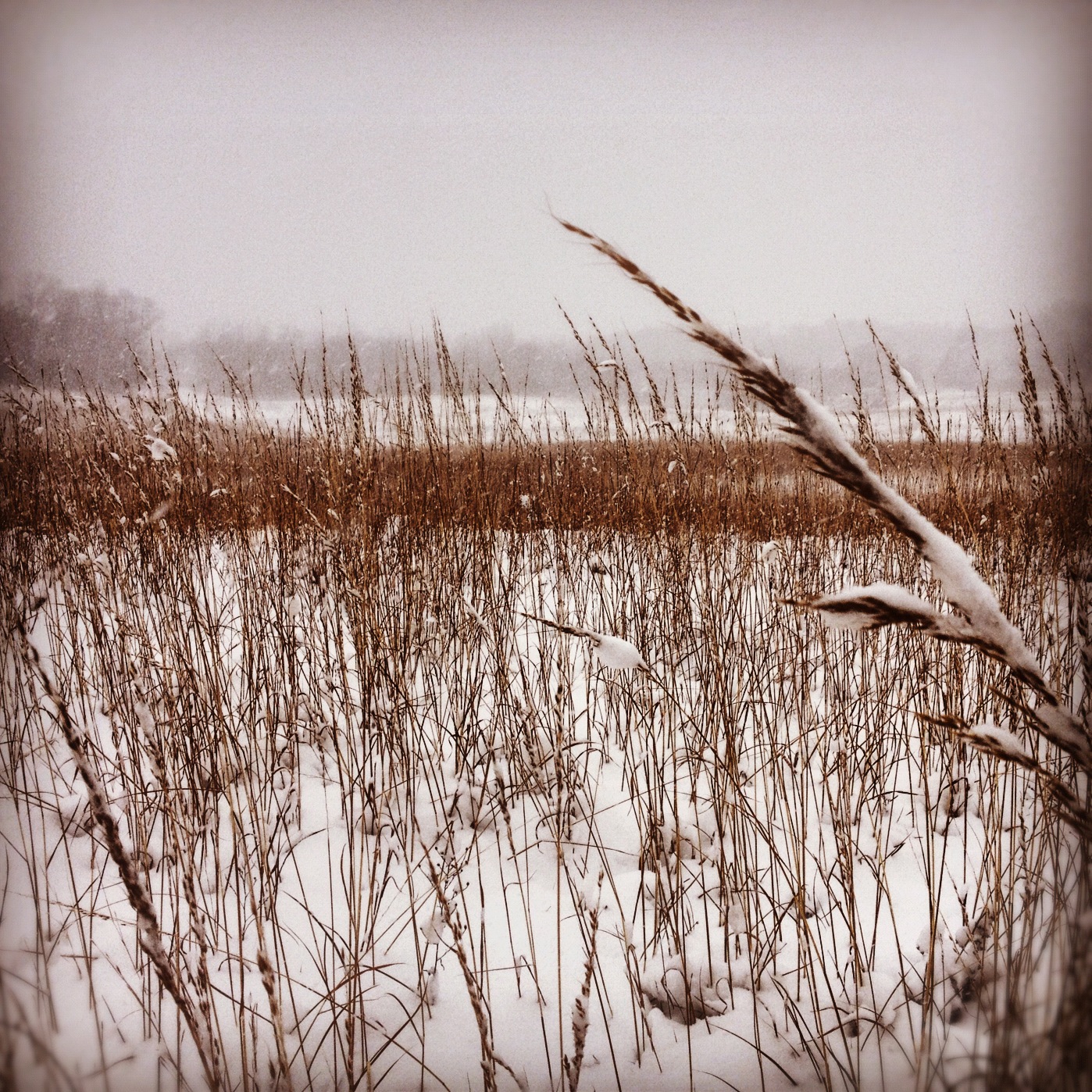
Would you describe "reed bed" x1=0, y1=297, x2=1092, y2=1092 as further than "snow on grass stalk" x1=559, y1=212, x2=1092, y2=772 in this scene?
Yes

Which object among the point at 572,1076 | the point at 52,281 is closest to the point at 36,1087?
the point at 572,1076

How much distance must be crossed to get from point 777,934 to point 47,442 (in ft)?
11.3

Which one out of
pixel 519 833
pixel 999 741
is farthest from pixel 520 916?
pixel 999 741

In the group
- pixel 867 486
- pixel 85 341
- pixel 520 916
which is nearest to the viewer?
pixel 867 486

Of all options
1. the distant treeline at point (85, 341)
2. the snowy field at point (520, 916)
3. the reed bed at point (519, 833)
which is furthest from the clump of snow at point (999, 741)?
the distant treeline at point (85, 341)

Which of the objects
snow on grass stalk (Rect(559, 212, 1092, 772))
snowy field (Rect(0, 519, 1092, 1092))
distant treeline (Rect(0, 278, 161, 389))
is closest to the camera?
snow on grass stalk (Rect(559, 212, 1092, 772))

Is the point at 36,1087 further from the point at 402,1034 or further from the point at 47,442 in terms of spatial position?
the point at 47,442

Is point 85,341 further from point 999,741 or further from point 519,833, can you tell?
point 999,741

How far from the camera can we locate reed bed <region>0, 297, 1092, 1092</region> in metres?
0.91

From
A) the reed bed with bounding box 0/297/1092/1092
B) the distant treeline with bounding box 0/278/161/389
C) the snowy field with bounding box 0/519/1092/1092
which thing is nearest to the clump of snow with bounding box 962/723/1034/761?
the reed bed with bounding box 0/297/1092/1092

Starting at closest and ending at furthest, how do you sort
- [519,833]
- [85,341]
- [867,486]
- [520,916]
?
1. [867,486]
2. [520,916]
3. [519,833]
4. [85,341]

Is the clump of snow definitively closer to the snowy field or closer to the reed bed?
the reed bed

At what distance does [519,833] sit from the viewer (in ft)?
5.36

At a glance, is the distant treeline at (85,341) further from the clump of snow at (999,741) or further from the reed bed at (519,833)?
the clump of snow at (999,741)
